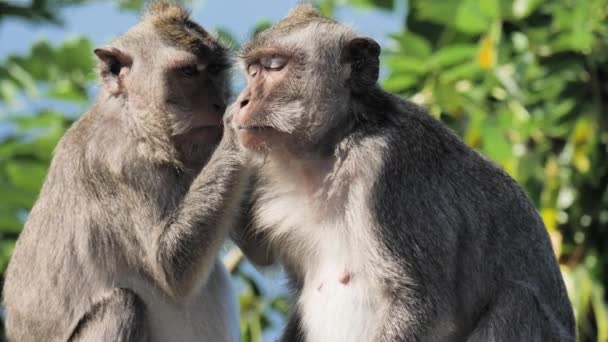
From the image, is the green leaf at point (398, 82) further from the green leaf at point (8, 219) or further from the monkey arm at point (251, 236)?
the green leaf at point (8, 219)

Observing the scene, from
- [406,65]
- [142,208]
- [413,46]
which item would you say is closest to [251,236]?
[142,208]

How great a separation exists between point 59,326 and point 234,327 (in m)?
1.09

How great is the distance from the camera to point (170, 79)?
684 centimetres

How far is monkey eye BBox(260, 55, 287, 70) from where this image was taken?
21.0 ft

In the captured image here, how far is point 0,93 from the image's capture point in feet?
35.9

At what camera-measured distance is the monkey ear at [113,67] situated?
23.3 ft

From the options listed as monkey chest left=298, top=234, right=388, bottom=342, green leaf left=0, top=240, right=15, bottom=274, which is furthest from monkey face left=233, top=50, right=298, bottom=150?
green leaf left=0, top=240, right=15, bottom=274

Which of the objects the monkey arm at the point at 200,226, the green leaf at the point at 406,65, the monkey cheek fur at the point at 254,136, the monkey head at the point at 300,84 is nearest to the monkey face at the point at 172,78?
the monkey arm at the point at 200,226

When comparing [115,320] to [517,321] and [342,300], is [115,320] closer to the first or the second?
[342,300]

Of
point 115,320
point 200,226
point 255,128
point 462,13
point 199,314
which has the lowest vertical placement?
point 199,314

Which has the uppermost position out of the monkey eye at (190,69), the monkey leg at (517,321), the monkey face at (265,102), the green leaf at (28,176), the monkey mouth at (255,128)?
the monkey face at (265,102)

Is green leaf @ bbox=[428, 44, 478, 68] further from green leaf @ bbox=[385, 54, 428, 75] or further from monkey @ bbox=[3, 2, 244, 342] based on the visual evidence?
monkey @ bbox=[3, 2, 244, 342]

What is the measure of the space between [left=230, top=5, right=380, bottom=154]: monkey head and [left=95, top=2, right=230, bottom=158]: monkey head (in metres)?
0.39

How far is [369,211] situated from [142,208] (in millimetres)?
1409
